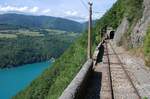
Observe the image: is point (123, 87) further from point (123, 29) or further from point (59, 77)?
point (123, 29)

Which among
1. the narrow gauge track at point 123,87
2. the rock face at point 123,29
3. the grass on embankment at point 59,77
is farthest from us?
the rock face at point 123,29

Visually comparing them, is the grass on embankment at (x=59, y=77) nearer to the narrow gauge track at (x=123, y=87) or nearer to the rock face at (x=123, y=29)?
the narrow gauge track at (x=123, y=87)

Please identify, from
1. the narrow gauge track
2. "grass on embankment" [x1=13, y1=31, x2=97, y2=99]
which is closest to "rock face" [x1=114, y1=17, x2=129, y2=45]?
"grass on embankment" [x1=13, y1=31, x2=97, y2=99]

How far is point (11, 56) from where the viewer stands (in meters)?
196

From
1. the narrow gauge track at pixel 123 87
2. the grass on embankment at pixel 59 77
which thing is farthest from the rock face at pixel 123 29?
the narrow gauge track at pixel 123 87

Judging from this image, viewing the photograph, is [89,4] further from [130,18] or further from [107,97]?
[130,18]

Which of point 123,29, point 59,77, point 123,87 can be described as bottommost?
point 59,77

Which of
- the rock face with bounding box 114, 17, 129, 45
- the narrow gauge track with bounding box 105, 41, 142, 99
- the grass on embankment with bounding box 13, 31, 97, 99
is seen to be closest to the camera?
the narrow gauge track with bounding box 105, 41, 142, 99

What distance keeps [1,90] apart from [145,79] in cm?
9626

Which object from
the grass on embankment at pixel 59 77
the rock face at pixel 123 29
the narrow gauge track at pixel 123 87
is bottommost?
the grass on embankment at pixel 59 77

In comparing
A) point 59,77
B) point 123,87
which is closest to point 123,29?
point 59,77

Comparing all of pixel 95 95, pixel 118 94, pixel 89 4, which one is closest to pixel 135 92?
pixel 118 94

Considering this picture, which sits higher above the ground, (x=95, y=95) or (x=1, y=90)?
(x=95, y=95)

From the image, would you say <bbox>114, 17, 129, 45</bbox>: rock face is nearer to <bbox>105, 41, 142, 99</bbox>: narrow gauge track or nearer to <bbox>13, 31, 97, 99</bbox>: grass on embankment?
<bbox>13, 31, 97, 99</bbox>: grass on embankment
